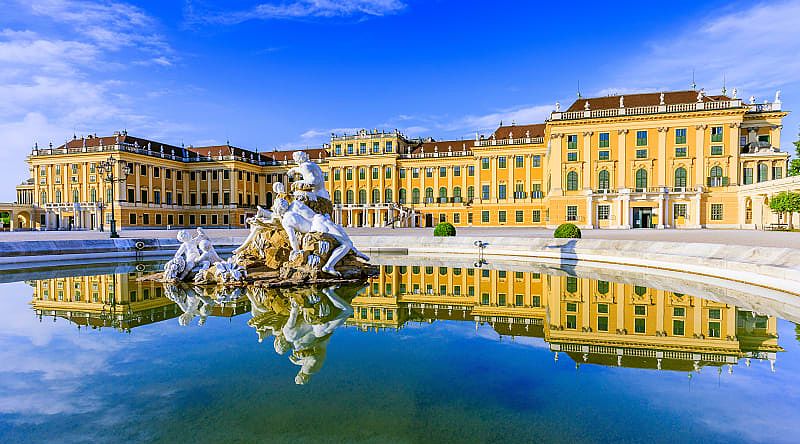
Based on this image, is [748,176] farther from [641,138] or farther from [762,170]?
[641,138]

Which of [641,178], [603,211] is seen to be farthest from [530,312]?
[641,178]

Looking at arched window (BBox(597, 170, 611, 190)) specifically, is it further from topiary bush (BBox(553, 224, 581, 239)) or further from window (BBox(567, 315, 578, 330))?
window (BBox(567, 315, 578, 330))

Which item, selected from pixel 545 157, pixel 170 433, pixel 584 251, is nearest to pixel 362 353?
pixel 170 433

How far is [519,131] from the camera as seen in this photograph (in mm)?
59156

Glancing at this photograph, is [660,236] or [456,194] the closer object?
[660,236]

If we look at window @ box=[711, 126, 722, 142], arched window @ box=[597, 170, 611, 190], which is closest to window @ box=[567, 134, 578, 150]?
arched window @ box=[597, 170, 611, 190]

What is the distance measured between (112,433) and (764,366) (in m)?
7.54

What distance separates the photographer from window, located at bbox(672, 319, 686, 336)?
7.11 metres

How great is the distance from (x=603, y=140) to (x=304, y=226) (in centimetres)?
4068

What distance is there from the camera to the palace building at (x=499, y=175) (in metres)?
41.8

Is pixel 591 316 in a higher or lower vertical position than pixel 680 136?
lower

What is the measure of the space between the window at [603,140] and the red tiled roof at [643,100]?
11.5ft

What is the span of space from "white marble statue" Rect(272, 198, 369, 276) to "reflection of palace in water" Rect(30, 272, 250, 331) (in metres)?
2.89

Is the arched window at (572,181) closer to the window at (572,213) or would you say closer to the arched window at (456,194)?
the window at (572,213)
